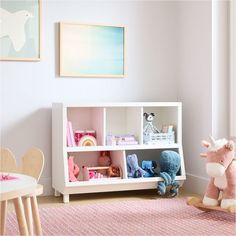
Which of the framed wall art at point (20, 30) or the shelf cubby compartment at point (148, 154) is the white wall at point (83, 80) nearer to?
the framed wall art at point (20, 30)

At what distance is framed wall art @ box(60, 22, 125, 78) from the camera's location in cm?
398

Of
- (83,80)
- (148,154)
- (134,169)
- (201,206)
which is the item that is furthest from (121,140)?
(201,206)

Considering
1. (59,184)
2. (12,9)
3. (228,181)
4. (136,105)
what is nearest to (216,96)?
(136,105)

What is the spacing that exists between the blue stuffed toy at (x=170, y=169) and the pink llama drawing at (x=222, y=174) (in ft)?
2.11

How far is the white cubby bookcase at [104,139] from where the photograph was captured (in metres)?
3.62

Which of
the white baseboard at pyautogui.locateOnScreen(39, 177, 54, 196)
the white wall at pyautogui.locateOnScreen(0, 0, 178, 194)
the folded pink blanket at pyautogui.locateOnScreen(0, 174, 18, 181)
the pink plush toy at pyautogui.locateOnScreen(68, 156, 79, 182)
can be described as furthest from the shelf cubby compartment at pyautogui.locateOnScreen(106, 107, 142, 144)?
the folded pink blanket at pyautogui.locateOnScreen(0, 174, 18, 181)

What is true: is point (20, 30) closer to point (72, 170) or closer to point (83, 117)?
point (83, 117)

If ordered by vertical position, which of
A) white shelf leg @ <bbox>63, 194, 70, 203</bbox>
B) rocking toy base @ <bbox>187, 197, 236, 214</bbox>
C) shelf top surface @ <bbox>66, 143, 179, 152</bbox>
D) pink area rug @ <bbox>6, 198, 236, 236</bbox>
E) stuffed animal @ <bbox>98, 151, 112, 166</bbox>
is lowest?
pink area rug @ <bbox>6, 198, 236, 236</bbox>

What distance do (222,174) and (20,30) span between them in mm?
1918

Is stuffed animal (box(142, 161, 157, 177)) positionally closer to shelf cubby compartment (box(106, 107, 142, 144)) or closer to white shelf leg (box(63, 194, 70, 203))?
shelf cubby compartment (box(106, 107, 142, 144))

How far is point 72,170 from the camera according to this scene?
3711 millimetres

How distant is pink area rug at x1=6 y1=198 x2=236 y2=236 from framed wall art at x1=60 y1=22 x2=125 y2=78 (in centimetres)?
115

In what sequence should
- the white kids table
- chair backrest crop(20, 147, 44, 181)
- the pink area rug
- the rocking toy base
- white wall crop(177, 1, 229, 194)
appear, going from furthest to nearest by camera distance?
white wall crop(177, 1, 229, 194), the rocking toy base, the pink area rug, chair backrest crop(20, 147, 44, 181), the white kids table

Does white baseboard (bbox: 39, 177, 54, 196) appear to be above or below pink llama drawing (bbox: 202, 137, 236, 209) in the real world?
below
